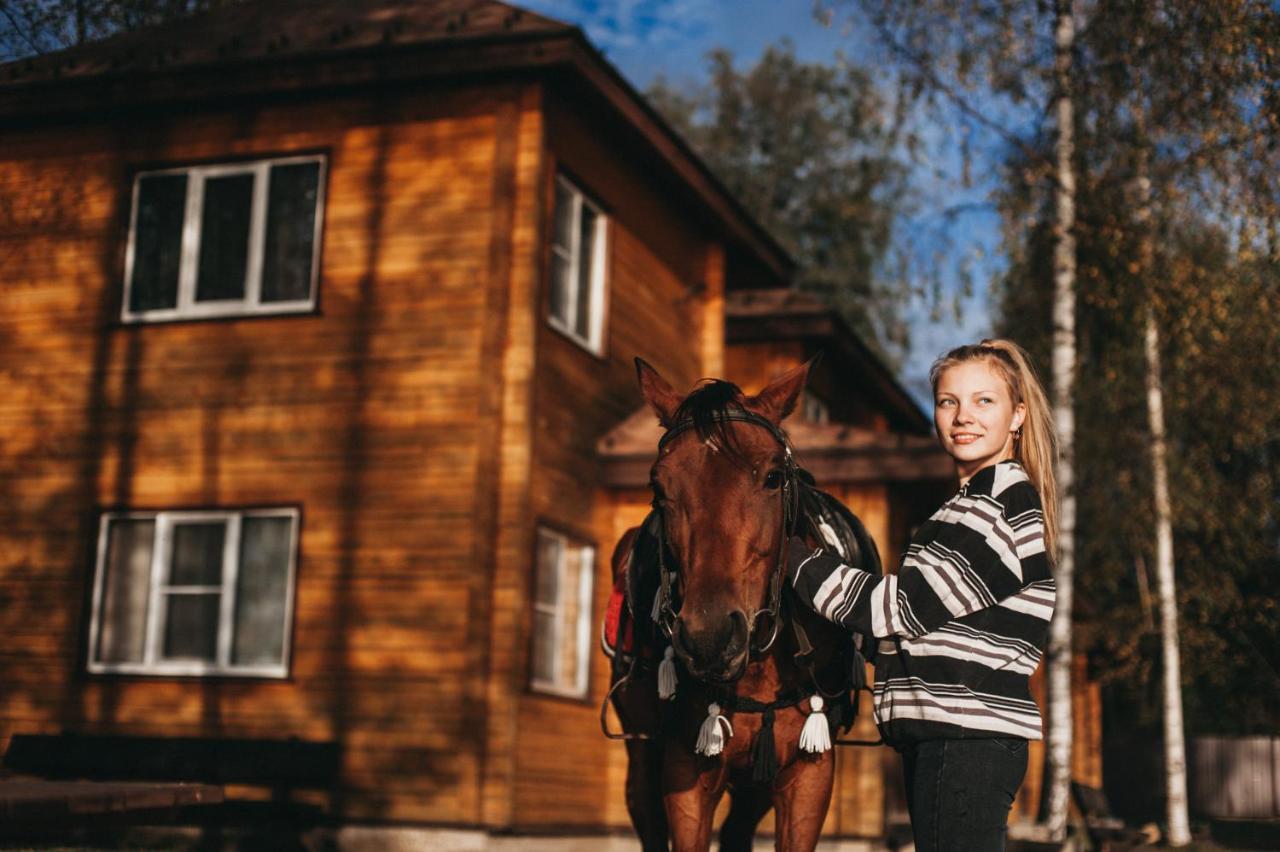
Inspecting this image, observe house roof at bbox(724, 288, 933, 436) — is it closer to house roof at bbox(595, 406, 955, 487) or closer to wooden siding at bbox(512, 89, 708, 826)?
wooden siding at bbox(512, 89, 708, 826)

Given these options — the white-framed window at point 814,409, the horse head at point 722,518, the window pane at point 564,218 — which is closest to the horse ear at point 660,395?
the horse head at point 722,518

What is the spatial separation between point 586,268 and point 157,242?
4.35m

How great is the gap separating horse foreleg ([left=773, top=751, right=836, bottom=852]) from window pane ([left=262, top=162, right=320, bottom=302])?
10.2 m

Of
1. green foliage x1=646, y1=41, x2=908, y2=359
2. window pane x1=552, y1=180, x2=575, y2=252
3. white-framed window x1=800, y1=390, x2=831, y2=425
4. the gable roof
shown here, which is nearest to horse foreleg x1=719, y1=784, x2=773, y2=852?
the gable roof

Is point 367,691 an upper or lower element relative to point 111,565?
lower

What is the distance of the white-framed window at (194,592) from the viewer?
13.6 m

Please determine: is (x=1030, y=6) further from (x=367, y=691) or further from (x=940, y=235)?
(x=367, y=691)

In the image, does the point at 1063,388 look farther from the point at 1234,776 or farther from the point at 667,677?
the point at 1234,776

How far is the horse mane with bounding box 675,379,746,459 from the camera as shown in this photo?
4531 millimetres

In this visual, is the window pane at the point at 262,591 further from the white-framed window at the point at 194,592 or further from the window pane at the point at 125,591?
the window pane at the point at 125,591

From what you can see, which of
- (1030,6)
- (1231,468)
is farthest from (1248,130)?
(1231,468)

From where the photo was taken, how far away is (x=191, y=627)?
13.9 m

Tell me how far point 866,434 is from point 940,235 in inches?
185

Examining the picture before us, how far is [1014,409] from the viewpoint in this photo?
4297 millimetres
